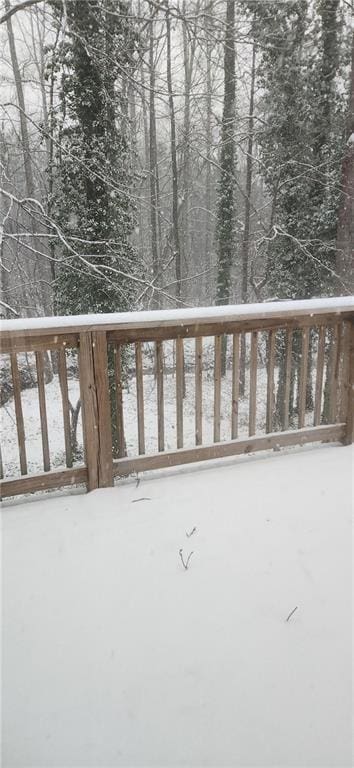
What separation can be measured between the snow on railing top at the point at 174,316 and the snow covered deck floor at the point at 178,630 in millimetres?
1007

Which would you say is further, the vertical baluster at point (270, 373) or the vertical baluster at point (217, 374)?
the vertical baluster at point (270, 373)

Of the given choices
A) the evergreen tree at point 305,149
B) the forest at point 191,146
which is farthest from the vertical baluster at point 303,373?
the evergreen tree at point 305,149

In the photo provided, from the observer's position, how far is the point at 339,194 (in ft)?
28.6

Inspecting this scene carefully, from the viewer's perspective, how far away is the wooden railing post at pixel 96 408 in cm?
254

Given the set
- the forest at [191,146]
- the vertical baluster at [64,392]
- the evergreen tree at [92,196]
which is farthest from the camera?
the evergreen tree at [92,196]

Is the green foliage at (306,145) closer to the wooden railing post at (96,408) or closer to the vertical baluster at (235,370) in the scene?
the vertical baluster at (235,370)

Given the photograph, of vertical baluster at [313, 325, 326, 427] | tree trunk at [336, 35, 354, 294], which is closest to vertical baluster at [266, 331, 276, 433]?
vertical baluster at [313, 325, 326, 427]

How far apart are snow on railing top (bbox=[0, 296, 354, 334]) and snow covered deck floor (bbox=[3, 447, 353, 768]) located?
1007 mm

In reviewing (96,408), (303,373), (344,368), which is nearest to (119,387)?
(96,408)

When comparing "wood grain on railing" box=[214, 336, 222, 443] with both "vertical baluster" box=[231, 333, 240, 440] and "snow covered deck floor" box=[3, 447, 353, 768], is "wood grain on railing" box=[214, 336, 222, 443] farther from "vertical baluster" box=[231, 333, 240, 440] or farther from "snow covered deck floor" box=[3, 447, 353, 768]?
"snow covered deck floor" box=[3, 447, 353, 768]

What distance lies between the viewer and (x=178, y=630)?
1.68m

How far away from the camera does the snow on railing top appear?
2406 mm

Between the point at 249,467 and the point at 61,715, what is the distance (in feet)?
6.14

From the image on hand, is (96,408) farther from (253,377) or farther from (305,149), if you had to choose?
(305,149)
